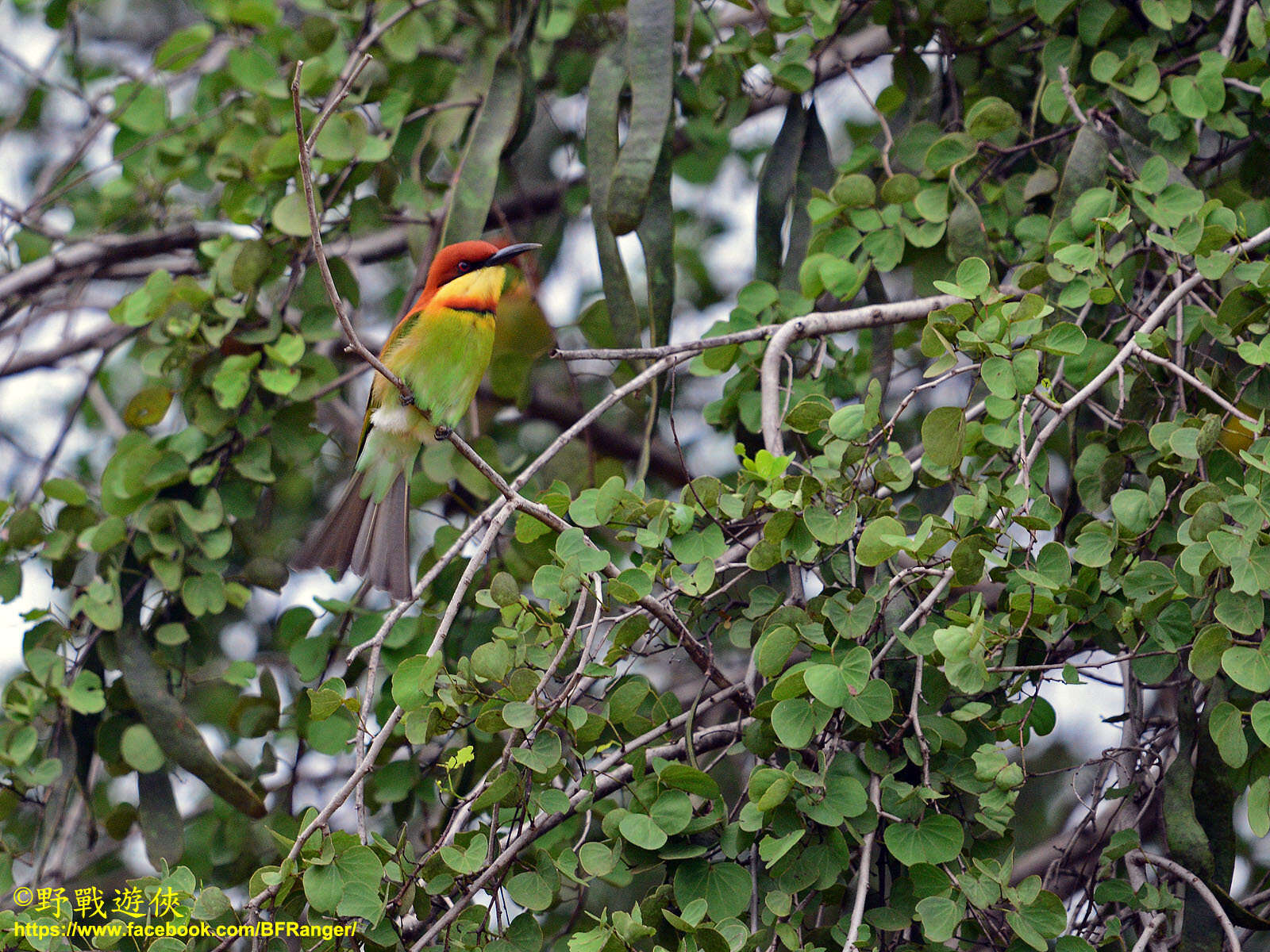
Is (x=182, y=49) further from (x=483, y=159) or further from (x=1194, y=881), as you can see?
(x=1194, y=881)

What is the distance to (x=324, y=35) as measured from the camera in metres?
3.24

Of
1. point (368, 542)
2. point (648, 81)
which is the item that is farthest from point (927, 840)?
point (648, 81)

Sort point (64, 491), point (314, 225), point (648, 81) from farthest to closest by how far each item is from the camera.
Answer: point (64, 491)
point (648, 81)
point (314, 225)

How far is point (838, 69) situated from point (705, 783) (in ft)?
7.19

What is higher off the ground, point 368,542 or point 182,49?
point 182,49

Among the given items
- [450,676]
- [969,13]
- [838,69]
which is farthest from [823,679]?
[838,69]

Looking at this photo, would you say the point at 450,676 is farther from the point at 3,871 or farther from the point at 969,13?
the point at 969,13

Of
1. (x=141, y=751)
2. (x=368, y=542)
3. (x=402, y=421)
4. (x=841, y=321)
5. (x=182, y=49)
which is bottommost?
(x=141, y=751)

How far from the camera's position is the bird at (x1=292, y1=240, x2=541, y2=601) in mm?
2959

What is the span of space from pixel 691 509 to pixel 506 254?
147 centimetres

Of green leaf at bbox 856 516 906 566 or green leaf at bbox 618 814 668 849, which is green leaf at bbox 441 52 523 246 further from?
green leaf at bbox 618 814 668 849

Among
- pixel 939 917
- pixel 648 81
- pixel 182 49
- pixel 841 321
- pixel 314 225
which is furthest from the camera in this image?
pixel 182 49

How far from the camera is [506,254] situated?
10.3 feet

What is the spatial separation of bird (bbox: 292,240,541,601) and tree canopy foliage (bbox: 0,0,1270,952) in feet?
0.32
